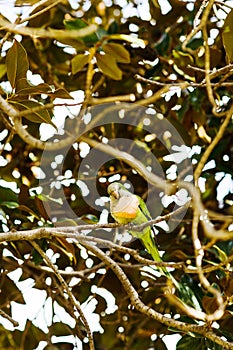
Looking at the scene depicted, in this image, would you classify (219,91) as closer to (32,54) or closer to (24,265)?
(32,54)

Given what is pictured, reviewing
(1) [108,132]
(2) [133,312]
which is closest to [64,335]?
(2) [133,312]

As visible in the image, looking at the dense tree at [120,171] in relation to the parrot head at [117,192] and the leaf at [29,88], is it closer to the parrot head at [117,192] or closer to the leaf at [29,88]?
the parrot head at [117,192]

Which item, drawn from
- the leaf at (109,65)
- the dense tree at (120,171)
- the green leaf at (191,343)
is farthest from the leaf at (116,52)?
the green leaf at (191,343)

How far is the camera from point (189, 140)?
159cm

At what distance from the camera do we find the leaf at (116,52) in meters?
1.14

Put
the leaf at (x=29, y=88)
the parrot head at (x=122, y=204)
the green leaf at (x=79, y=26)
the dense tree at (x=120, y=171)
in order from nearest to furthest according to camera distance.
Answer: the green leaf at (x=79, y=26) → the leaf at (x=29, y=88) → the parrot head at (x=122, y=204) → the dense tree at (x=120, y=171)

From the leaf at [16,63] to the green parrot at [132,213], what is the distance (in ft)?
1.03

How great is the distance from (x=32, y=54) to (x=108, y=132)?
10.8 inches

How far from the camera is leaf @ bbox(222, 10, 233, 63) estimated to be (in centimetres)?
122

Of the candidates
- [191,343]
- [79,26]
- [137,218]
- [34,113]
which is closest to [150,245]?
[137,218]

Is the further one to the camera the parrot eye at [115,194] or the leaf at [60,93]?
the parrot eye at [115,194]

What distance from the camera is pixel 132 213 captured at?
1.35 metres

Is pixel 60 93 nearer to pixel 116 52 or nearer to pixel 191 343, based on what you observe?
pixel 116 52

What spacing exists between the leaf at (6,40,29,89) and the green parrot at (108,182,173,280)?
0.31 metres
